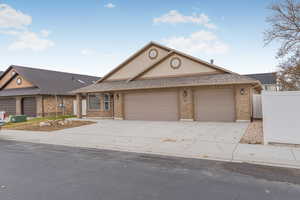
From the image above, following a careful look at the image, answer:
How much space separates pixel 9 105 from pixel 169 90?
2080cm

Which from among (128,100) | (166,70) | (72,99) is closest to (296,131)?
(166,70)

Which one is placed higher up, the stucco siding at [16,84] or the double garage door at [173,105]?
the stucco siding at [16,84]

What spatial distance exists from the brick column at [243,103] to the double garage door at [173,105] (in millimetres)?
348

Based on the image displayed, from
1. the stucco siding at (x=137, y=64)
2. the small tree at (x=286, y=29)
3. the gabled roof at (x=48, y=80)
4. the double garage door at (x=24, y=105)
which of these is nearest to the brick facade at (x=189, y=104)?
the stucco siding at (x=137, y=64)

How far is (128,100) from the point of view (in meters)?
16.7

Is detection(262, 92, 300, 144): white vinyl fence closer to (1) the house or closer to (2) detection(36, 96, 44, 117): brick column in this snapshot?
(1) the house

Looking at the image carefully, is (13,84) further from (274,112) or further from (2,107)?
(274,112)

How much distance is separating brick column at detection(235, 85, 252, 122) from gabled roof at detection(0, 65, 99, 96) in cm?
1771

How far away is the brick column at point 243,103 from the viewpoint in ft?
42.3

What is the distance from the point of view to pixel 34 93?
20234 mm

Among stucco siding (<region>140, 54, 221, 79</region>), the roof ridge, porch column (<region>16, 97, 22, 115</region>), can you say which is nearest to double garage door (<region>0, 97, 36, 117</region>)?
porch column (<region>16, 97, 22, 115</region>)

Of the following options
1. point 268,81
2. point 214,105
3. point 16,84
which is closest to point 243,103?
point 214,105

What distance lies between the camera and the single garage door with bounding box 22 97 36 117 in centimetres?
2156

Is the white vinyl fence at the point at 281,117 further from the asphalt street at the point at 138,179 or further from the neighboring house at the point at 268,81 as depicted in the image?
the neighboring house at the point at 268,81
